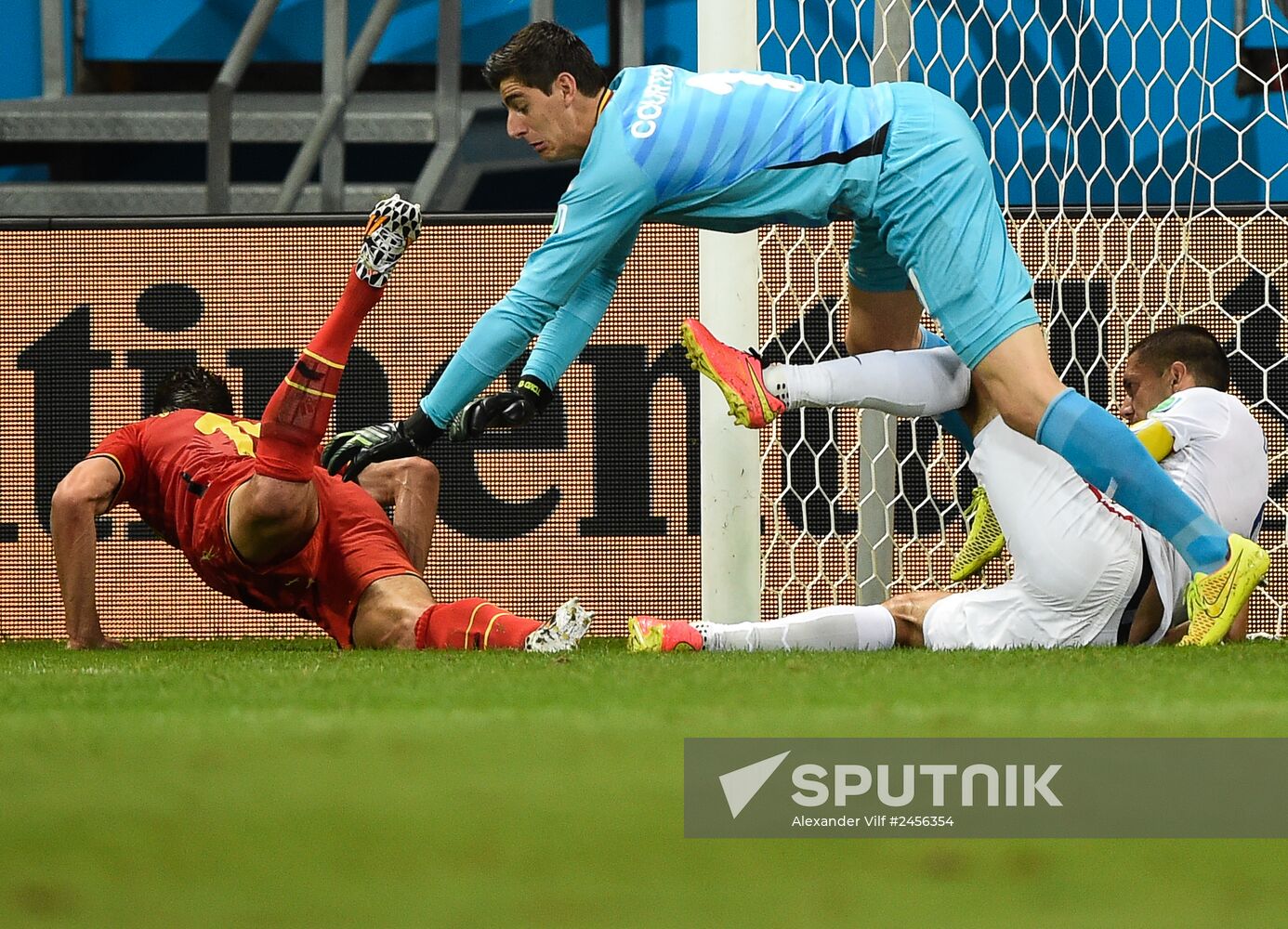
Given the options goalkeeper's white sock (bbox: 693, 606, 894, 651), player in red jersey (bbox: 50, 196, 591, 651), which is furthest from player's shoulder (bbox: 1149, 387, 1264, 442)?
player in red jersey (bbox: 50, 196, 591, 651)

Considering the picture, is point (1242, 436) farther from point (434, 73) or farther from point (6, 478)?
point (434, 73)

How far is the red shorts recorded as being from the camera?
107 inches

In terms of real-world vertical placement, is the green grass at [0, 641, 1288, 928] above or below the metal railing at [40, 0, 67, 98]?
below

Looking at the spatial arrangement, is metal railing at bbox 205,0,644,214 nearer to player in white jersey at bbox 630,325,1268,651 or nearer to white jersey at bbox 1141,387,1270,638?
player in white jersey at bbox 630,325,1268,651

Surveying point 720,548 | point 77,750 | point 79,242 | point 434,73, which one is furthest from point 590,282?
point 434,73

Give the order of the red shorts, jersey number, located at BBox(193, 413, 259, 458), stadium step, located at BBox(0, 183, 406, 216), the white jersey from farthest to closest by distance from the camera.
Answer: stadium step, located at BBox(0, 183, 406, 216) → jersey number, located at BBox(193, 413, 259, 458) → the red shorts → the white jersey

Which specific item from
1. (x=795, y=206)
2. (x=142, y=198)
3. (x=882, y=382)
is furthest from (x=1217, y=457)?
(x=142, y=198)

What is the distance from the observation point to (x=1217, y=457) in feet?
8.07

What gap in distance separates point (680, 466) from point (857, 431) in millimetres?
459

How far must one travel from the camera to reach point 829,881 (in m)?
1.12

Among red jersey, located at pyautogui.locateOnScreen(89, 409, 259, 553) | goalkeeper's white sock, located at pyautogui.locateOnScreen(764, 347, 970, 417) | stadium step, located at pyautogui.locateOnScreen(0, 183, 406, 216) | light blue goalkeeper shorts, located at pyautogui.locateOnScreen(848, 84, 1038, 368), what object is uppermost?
stadium step, located at pyautogui.locateOnScreen(0, 183, 406, 216)

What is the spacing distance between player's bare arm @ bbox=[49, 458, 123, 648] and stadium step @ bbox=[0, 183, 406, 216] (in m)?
2.71

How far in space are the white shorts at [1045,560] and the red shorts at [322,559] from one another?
1098 millimetres

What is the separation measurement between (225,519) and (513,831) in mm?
1687
